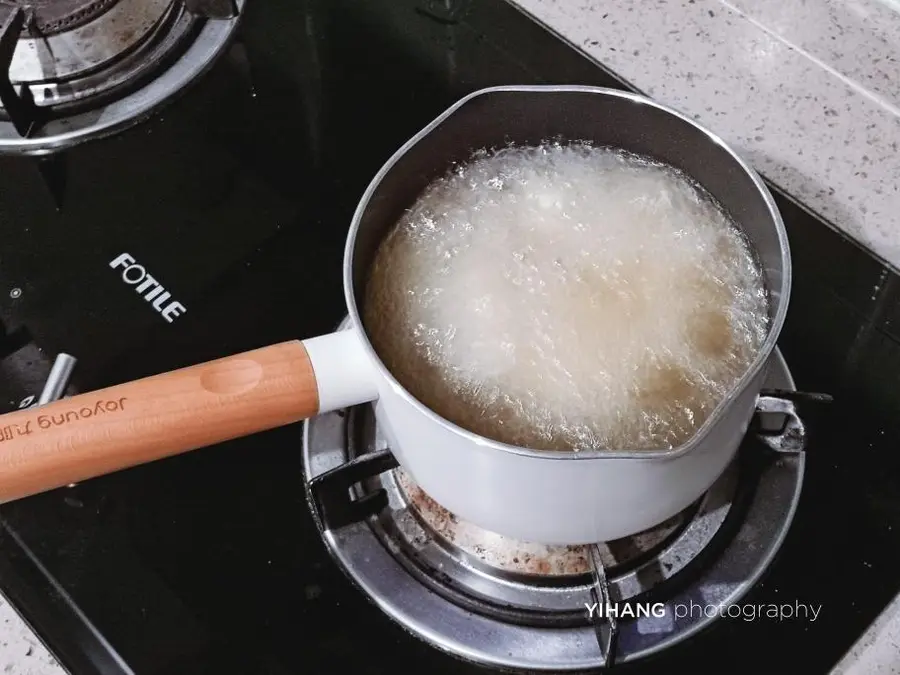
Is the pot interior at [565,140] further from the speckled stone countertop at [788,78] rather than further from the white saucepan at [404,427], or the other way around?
the speckled stone countertop at [788,78]

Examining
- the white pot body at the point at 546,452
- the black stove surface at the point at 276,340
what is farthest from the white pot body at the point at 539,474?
the black stove surface at the point at 276,340

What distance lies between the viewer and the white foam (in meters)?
0.53

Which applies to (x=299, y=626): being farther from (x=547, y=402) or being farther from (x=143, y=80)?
(x=143, y=80)

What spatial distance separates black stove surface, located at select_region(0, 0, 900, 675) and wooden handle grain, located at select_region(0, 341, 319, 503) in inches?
4.5

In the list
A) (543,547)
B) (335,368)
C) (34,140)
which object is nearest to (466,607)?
(543,547)

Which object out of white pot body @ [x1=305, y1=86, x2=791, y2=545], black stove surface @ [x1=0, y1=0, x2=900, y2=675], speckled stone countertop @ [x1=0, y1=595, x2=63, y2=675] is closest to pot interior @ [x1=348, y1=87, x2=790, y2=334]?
white pot body @ [x1=305, y1=86, x2=791, y2=545]

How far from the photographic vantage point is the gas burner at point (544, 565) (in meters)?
0.58

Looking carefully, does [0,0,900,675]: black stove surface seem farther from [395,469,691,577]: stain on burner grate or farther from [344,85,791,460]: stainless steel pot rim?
[344,85,791,460]: stainless steel pot rim

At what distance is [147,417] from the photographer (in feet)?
1.68

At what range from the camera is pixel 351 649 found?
585 mm

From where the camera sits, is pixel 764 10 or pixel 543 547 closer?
pixel 543 547

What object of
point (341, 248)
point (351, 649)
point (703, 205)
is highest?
point (703, 205)

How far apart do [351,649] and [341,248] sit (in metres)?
0.31

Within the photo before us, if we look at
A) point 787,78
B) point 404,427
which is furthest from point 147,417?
point 787,78
